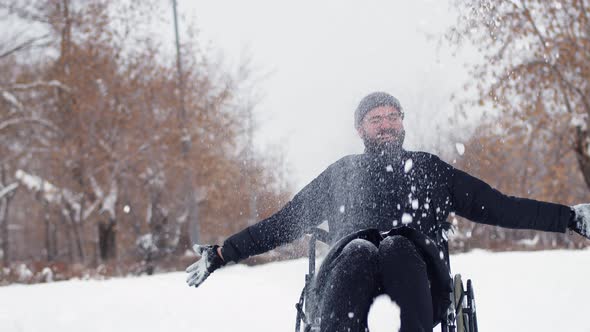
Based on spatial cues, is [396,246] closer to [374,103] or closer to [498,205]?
[498,205]

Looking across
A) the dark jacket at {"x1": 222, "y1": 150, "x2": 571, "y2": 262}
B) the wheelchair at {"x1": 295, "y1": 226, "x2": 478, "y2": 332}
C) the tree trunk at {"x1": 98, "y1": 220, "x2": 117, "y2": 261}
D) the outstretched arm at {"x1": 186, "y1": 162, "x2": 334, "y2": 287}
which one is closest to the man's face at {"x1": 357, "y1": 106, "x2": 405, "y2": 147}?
the dark jacket at {"x1": 222, "y1": 150, "x2": 571, "y2": 262}

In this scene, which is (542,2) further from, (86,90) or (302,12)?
(86,90)

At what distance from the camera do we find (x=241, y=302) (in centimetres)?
463

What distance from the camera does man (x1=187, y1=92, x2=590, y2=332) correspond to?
183cm

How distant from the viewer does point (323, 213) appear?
8.23ft

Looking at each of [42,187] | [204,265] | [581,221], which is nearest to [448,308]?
[581,221]

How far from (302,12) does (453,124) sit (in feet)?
9.42

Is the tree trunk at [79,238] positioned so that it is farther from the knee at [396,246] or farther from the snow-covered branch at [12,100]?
the knee at [396,246]

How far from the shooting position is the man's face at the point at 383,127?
2.57m

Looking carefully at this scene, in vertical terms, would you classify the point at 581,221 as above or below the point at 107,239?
above

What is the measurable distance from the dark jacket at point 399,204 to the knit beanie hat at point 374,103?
1.08 ft

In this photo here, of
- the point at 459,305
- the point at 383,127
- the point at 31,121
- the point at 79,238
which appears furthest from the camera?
the point at 79,238

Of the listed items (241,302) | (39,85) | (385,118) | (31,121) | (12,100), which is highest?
(39,85)

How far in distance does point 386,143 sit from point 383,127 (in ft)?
0.39
